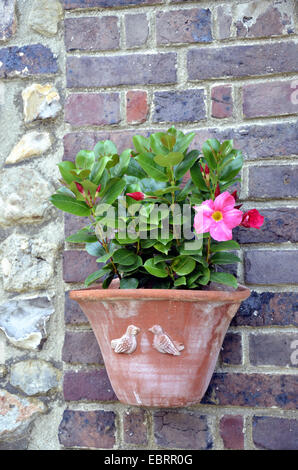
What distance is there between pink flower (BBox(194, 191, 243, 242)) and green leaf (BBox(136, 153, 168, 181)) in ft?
0.36

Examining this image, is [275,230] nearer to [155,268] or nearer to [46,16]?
[155,268]

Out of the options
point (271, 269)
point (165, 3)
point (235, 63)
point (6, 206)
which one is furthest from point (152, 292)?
point (165, 3)

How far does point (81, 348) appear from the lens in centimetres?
135

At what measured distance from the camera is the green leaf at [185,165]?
1135mm

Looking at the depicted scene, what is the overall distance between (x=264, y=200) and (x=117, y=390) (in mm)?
589

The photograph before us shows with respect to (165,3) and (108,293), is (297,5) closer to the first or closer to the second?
(165,3)

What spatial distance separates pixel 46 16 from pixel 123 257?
2.53 ft

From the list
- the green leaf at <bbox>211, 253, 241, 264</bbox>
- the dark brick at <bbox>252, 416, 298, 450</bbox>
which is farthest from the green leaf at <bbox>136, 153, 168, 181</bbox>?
the dark brick at <bbox>252, 416, 298, 450</bbox>

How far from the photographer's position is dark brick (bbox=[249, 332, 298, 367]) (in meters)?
1.28

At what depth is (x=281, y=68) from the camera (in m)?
1.34

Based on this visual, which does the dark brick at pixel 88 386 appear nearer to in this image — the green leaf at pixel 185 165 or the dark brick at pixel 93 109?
the green leaf at pixel 185 165

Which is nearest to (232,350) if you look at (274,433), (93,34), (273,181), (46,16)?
(274,433)

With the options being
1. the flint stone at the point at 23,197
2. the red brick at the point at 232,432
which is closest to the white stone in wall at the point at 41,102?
the flint stone at the point at 23,197

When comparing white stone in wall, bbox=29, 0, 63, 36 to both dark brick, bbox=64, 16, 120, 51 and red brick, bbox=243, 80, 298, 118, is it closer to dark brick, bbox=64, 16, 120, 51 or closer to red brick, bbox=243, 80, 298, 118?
dark brick, bbox=64, 16, 120, 51
